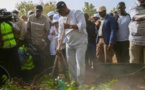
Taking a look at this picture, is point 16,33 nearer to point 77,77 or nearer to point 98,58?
point 77,77

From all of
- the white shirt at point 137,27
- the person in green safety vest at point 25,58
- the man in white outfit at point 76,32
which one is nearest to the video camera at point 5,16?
the person in green safety vest at point 25,58

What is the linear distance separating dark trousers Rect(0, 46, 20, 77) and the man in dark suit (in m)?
2.37

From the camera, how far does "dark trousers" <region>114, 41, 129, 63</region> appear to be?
7.99 meters

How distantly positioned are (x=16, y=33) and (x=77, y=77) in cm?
189

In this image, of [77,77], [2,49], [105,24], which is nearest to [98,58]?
[105,24]

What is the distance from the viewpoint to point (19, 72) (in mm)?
7109

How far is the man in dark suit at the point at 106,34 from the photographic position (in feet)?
25.7

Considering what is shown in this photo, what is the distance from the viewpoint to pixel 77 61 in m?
6.40

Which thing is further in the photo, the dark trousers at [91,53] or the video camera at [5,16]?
the dark trousers at [91,53]

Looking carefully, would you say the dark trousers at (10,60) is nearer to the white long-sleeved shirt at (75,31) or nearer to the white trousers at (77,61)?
the white trousers at (77,61)

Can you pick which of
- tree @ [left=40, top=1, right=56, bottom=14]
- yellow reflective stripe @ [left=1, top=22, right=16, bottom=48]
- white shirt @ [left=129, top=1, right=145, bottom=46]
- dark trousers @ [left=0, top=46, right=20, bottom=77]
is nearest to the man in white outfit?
white shirt @ [left=129, top=1, right=145, bottom=46]

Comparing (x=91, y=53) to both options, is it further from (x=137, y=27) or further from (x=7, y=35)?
(x=137, y=27)

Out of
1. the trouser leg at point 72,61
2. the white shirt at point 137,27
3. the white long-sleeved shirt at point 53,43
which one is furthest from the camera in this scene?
the white long-sleeved shirt at point 53,43

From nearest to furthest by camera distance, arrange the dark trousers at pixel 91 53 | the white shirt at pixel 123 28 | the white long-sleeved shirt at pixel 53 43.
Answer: the white shirt at pixel 123 28 < the white long-sleeved shirt at pixel 53 43 < the dark trousers at pixel 91 53
